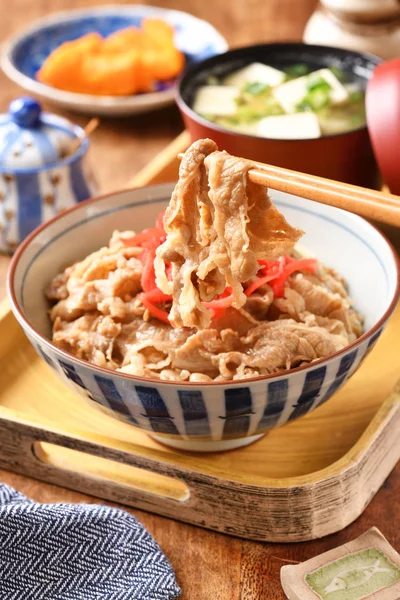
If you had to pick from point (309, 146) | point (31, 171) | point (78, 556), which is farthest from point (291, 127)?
point (78, 556)

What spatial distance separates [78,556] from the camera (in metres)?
1.67

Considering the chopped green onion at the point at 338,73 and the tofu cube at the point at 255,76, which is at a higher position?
the tofu cube at the point at 255,76

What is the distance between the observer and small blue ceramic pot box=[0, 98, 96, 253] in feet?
8.95

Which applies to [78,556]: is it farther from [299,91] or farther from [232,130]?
[299,91]

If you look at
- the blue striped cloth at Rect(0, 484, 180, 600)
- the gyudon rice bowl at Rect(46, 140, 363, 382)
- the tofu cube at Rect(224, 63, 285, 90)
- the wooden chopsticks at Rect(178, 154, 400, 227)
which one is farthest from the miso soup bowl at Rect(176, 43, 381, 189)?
the blue striped cloth at Rect(0, 484, 180, 600)

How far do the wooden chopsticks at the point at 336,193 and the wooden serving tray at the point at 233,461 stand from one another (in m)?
0.60

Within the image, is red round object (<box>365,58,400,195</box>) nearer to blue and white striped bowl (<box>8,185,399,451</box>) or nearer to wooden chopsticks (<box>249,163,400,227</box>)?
blue and white striped bowl (<box>8,185,399,451</box>)

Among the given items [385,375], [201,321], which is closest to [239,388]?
[201,321]

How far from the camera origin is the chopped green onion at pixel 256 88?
297 centimetres

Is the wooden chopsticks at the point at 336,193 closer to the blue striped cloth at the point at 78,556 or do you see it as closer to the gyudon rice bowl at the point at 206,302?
the gyudon rice bowl at the point at 206,302

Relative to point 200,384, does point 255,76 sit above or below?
below

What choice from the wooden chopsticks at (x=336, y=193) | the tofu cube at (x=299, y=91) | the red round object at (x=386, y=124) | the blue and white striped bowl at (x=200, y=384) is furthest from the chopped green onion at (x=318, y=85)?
the wooden chopsticks at (x=336, y=193)

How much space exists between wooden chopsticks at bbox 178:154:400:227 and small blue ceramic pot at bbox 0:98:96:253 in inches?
53.0

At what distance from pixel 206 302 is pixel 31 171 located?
1196mm
